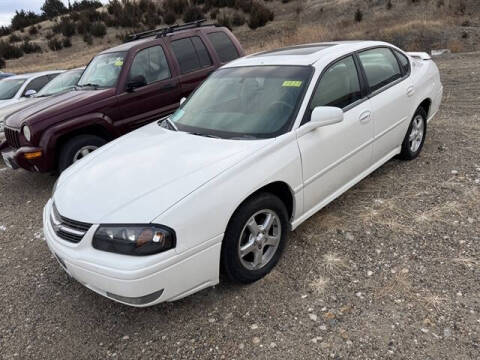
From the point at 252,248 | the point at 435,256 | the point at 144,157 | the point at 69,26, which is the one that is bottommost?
the point at 435,256

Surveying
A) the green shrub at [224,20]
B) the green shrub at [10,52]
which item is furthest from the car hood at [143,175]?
the green shrub at [10,52]

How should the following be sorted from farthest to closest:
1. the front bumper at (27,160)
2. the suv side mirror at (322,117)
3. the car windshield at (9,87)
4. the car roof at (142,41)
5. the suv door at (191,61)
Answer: the car windshield at (9,87)
the suv door at (191,61)
the car roof at (142,41)
the front bumper at (27,160)
the suv side mirror at (322,117)

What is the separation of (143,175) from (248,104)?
1.16m

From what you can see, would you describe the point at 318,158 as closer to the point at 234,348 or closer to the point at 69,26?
the point at 234,348

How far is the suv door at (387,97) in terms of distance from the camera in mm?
4137

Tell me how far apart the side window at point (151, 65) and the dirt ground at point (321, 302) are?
2.90 metres

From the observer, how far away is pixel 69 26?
26406 millimetres

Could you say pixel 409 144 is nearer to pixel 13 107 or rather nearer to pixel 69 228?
pixel 69 228

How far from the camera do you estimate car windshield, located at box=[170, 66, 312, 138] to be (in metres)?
3.37

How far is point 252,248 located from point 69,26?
2778 centimetres

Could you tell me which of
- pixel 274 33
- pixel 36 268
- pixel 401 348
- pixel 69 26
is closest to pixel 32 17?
pixel 69 26

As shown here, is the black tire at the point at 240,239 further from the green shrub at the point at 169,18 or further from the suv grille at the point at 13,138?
the green shrub at the point at 169,18

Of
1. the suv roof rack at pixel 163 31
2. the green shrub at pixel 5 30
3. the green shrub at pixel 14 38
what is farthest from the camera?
the green shrub at pixel 5 30

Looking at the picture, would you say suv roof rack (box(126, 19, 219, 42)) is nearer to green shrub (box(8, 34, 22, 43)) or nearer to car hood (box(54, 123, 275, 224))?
car hood (box(54, 123, 275, 224))
